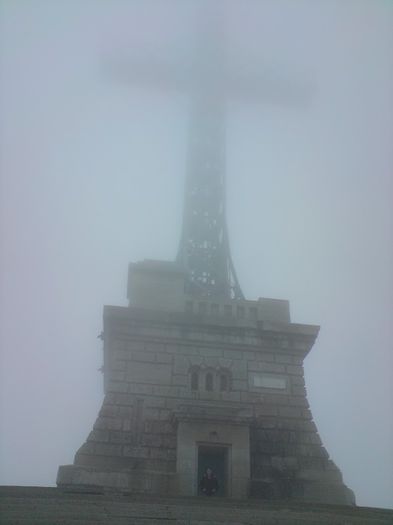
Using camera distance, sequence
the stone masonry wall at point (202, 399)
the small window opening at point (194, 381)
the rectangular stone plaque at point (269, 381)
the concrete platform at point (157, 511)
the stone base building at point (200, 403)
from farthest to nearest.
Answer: the rectangular stone plaque at point (269, 381) → the small window opening at point (194, 381) → the stone masonry wall at point (202, 399) → the stone base building at point (200, 403) → the concrete platform at point (157, 511)

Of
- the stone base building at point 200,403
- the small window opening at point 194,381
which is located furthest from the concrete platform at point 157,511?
the small window opening at point 194,381

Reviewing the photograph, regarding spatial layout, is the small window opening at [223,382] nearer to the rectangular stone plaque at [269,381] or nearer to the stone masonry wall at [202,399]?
the stone masonry wall at [202,399]

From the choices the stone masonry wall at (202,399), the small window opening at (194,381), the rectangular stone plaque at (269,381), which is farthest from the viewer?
the rectangular stone plaque at (269,381)

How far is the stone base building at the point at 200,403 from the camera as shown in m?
20.1

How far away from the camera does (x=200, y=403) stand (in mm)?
21641

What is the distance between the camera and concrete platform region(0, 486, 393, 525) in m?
12.7

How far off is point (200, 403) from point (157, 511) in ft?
26.3

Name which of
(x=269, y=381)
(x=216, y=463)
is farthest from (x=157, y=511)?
(x=269, y=381)

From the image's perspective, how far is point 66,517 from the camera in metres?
12.6

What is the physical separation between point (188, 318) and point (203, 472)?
217 inches

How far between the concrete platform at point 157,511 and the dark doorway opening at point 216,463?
4.22 m

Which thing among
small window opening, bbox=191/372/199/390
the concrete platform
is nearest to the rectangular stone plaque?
small window opening, bbox=191/372/199/390

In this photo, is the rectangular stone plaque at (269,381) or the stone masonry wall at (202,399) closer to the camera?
the stone masonry wall at (202,399)

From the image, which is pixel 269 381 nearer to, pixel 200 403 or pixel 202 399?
pixel 202 399
